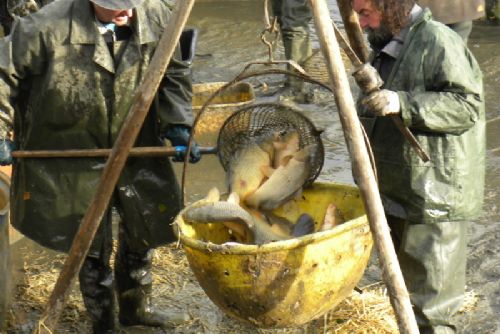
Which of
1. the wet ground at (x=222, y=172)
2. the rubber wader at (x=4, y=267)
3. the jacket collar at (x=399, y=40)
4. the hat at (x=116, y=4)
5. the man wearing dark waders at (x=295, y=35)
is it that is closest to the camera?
the jacket collar at (x=399, y=40)

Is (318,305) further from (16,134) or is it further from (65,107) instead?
(16,134)

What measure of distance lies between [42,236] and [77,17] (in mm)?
1260

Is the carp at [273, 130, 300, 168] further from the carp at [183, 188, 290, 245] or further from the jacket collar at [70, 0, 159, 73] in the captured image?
the jacket collar at [70, 0, 159, 73]

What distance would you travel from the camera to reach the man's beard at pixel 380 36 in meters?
4.59

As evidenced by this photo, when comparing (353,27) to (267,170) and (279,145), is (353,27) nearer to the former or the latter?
(279,145)

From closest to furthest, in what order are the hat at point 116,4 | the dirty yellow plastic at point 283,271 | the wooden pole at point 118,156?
the dirty yellow plastic at point 283,271, the wooden pole at point 118,156, the hat at point 116,4

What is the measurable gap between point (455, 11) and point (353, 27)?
101 inches

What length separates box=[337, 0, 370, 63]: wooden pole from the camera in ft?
15.9

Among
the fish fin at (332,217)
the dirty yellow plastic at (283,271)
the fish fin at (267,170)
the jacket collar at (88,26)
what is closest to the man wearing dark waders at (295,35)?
the fish fin at (267,170)

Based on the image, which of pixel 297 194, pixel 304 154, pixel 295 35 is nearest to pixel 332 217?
pixel 297 194

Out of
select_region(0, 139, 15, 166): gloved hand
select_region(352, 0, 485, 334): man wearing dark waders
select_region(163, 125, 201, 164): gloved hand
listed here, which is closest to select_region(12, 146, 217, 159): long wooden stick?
select_region(0, 139, 15, 166): gloved hand

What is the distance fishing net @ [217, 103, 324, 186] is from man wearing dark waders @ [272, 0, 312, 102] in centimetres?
433

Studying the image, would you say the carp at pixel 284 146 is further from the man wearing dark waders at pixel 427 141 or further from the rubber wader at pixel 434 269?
the rubber wader at pixel 434 269

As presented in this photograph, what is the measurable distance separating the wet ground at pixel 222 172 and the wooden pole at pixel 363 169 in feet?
4.83
